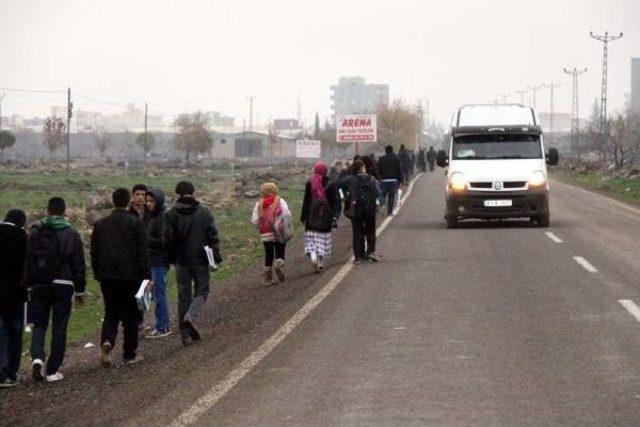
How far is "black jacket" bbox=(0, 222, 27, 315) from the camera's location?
11.7 metres

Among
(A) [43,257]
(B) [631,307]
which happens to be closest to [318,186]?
(B) [631,307]

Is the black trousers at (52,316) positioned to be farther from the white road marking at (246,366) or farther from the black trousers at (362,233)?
the black trousers at (362,233)

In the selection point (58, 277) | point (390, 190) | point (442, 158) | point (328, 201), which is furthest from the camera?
point (390, 190)

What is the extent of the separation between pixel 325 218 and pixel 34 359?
7.90m

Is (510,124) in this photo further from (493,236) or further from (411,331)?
(411,331)

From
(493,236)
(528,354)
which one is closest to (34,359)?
(528,354)

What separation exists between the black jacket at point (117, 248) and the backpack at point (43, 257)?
483mm

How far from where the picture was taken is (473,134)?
2712 cm

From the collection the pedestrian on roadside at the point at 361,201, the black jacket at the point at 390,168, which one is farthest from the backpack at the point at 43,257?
the black jacket at the point at 390,168

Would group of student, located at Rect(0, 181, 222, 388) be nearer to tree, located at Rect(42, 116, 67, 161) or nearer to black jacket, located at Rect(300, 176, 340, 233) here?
black jacket, located at Rect(300, 176, 340, 233)

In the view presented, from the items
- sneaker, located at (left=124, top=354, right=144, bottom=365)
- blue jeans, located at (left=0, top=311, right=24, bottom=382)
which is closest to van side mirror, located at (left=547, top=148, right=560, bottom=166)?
sneaker, located at (left=124, top=354, right=144, bottom=365)

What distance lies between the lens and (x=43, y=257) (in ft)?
37.8

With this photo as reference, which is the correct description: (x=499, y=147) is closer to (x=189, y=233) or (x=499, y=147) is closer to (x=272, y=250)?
(x=272, y=250)

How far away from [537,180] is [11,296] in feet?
54.4
